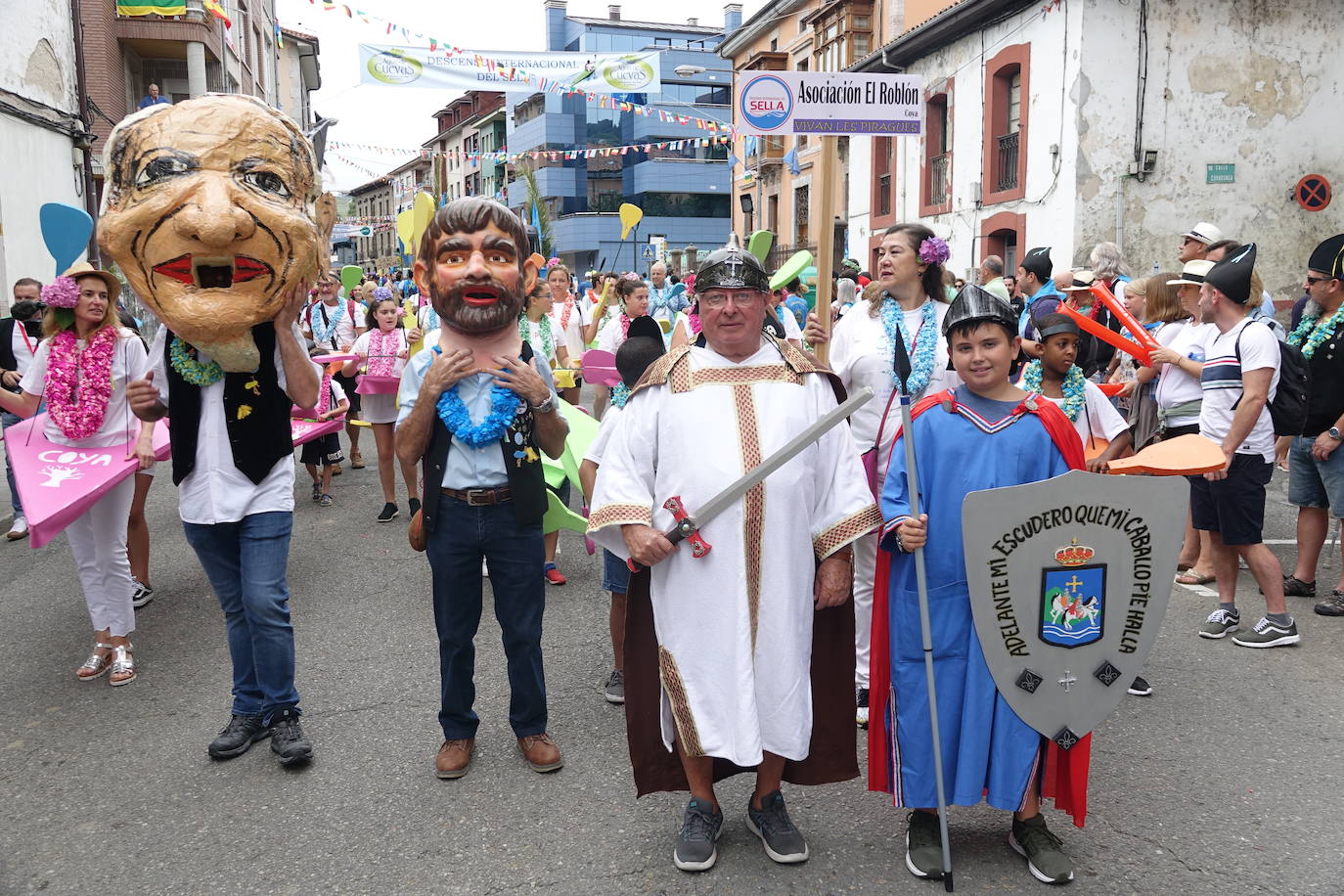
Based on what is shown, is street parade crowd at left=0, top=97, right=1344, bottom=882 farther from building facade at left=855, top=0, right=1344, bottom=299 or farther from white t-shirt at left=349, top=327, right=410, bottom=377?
building facade at left=855, top=0, right=1344, bottom=299

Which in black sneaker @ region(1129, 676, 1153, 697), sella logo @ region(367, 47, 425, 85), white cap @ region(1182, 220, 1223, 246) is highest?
sella logo @ region(367, 47, 425, 85)

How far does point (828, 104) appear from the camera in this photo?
5234 millimetres

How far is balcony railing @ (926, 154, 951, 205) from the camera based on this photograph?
20312 millimetres

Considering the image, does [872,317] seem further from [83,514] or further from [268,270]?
[83,514]

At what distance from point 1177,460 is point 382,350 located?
6501mm

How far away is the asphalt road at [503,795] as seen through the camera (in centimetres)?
310

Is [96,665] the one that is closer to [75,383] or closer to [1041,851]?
[75,383]

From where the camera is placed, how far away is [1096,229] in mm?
16172

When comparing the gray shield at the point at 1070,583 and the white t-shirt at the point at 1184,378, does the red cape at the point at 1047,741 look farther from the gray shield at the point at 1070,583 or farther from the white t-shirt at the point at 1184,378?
the white t-shirt at the point at 1184,378

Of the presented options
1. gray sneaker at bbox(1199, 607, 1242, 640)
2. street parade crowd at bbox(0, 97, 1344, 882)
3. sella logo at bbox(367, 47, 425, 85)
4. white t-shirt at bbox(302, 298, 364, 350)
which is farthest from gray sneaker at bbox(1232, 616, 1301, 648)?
sella logo at bbox(367, 47, 425, 85)

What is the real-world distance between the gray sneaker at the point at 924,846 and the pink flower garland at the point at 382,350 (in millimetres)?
5914

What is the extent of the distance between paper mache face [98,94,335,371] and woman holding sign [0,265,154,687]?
1.69 m

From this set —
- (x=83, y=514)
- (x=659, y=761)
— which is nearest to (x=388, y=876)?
(x=659, y=761)

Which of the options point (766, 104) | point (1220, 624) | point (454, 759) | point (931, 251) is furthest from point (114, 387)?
point (1220, 624)
